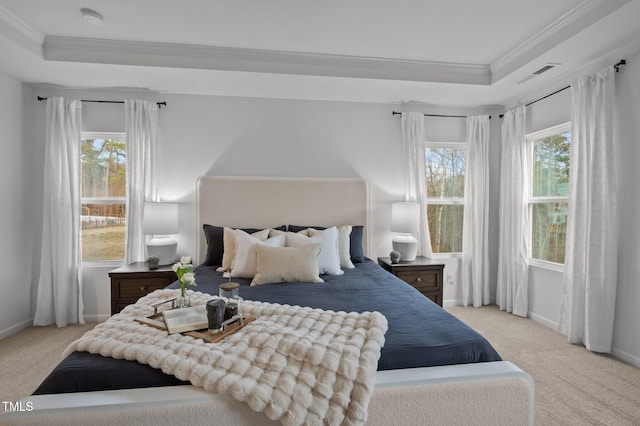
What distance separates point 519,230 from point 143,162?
4.24 m

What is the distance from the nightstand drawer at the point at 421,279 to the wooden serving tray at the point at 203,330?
2.05 meters

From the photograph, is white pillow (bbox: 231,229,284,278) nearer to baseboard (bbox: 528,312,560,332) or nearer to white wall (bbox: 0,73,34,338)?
white wall (bbox: 0,73,34,338)

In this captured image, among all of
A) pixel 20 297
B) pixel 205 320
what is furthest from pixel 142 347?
pixel 20 297

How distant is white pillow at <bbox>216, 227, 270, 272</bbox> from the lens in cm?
283

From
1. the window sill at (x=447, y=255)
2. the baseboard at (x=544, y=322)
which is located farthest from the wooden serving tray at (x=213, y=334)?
the baseboard at (x=544, y=322)

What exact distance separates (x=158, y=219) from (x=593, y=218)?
3.96 meters

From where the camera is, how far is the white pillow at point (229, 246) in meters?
2.83

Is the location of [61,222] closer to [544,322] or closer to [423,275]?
[423,275]

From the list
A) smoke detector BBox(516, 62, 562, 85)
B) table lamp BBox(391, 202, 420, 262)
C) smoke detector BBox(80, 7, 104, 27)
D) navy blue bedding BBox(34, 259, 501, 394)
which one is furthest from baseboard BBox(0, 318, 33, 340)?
smoke detector BBox(516, 62, 562, 85)

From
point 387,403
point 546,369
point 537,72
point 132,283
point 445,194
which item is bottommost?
point 546,369

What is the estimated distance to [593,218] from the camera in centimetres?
272

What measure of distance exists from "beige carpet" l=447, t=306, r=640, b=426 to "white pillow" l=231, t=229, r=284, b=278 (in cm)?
214

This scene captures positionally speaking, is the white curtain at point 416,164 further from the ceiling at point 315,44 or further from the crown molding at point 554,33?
the crown molding at point 554,33

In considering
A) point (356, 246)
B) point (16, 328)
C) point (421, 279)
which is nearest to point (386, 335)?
point (356, 246)
